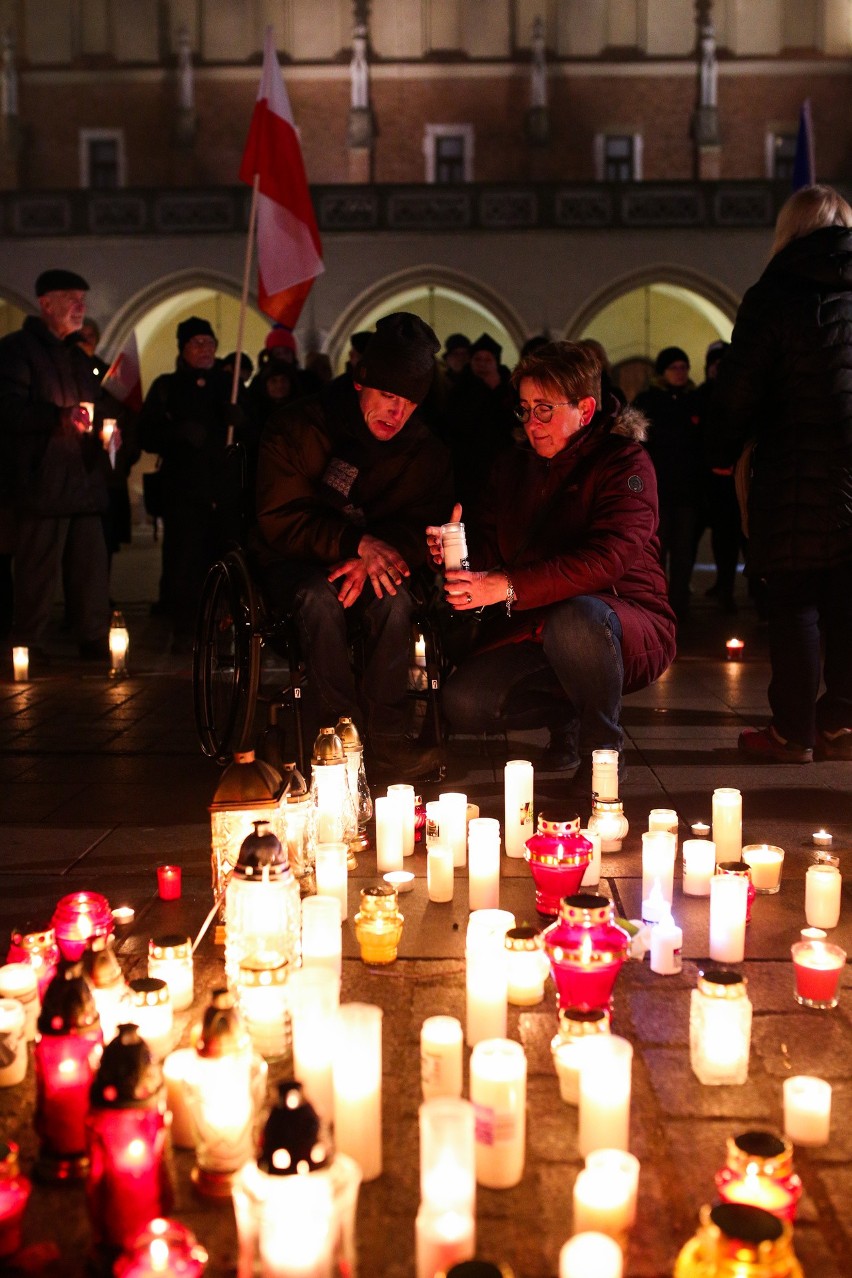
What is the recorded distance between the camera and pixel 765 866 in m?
3.39

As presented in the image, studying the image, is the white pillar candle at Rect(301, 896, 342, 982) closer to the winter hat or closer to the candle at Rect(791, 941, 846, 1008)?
the candle at Rect(791, 941, 846, 1008)

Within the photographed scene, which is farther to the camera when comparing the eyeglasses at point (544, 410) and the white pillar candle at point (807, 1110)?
the eyeglasses at point (544, 410)

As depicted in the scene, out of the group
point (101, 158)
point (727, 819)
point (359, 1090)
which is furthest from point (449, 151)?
point (359, 1090)

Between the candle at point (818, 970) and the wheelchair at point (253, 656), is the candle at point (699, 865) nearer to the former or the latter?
the candle at point (818, 970)

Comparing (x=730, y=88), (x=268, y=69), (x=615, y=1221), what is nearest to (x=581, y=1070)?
(x=615, y=1221)

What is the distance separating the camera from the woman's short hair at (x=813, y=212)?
4.69 meters

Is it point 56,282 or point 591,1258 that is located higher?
point 56,282

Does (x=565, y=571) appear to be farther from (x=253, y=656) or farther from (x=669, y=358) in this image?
(x=669, y=358)

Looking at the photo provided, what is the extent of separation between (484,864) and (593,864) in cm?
35

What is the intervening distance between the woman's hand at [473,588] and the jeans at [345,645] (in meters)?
0.33

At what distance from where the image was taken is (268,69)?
689 cm

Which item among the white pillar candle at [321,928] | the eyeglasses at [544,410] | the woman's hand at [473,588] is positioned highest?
the eyeglasses at [544,410]

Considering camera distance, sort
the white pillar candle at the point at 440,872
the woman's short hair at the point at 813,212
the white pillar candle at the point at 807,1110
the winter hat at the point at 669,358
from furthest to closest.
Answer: the winter hat at the point at 669,358
the woman's short hair at the point at 813,212
the white pillar candle at the point at 440,872
the white pillar candle at the point at 807,1110

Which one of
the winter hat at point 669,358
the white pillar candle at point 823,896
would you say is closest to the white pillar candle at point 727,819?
the white pillar candle at point 823,896
